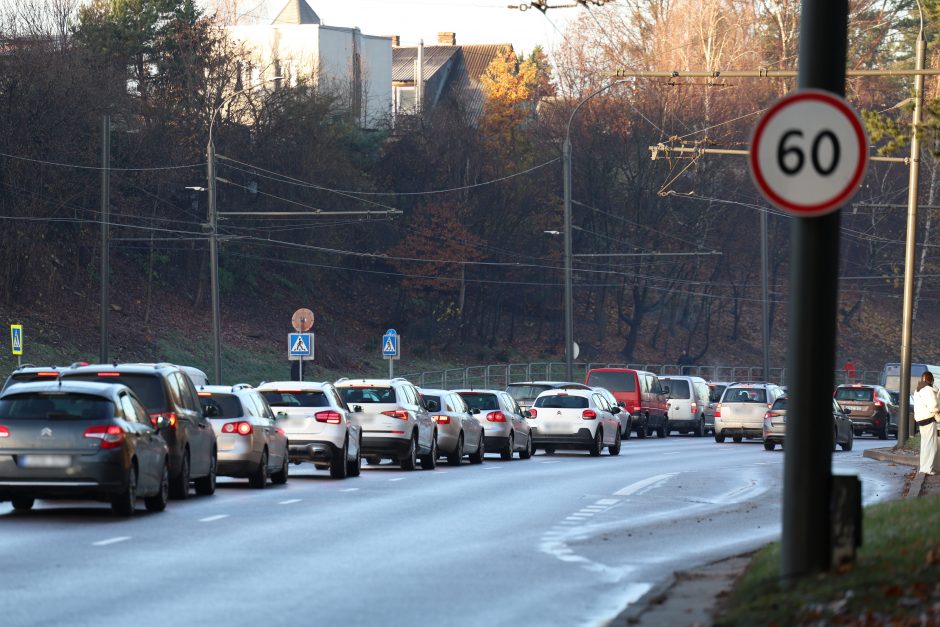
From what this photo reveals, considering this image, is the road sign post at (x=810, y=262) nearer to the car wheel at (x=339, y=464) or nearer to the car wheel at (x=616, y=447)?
the car wheel at (x=339, y=464)

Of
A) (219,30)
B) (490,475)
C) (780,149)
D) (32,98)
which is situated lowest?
(490,475)

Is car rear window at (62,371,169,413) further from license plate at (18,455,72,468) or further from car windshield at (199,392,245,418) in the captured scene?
license plate at (18,455,72,468)

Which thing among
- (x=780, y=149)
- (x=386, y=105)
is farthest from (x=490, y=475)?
(x=386, y=105)

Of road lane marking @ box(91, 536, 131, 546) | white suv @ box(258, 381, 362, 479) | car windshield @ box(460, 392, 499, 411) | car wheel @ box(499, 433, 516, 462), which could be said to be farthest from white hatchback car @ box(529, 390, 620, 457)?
road lane marking @ box(91, 536, 131, 546)

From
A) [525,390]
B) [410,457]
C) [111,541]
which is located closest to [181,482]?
[111,541]

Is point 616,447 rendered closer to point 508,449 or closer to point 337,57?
point 508,449

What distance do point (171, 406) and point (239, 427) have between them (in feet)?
10.2

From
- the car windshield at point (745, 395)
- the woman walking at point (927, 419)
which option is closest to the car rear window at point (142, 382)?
the woman walking at point (927, 419)

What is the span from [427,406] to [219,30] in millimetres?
41464

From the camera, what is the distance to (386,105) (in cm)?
9438

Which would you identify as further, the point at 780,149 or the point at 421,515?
the point at 421,515

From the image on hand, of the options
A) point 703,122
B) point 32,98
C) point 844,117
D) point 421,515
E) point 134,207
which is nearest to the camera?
point 844,117

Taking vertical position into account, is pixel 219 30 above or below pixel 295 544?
above

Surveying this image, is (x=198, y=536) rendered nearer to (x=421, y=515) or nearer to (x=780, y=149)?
(x=421, y=515)
